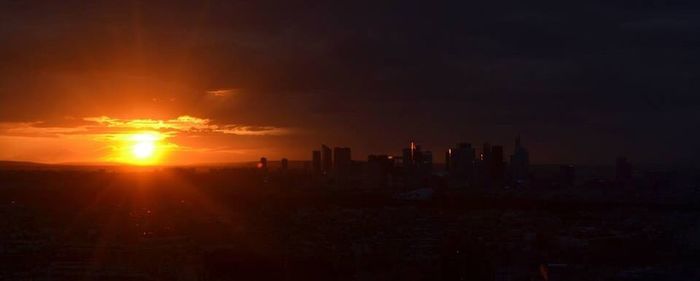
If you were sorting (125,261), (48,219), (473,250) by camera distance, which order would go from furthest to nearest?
(48,219) → (125,261) → (473,250)

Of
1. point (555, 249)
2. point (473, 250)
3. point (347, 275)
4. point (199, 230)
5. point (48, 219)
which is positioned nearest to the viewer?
point (473, 250)

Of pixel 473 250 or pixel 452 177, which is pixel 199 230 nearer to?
pixel 473 250

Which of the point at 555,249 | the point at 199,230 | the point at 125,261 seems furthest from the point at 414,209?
the point at 125,261

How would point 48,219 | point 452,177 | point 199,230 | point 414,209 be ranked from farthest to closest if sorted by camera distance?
point 452,177, point 414,209, point 48,219, point 199,230

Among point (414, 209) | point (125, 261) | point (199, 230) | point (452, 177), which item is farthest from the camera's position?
point (452, 177)

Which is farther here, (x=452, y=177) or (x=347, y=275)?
(x=452, y=177)

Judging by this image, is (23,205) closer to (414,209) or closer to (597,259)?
(414,209)

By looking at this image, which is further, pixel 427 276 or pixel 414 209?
pixel 414 209

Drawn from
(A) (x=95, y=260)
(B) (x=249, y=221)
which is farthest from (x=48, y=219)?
(A) (x=95, y=260)
